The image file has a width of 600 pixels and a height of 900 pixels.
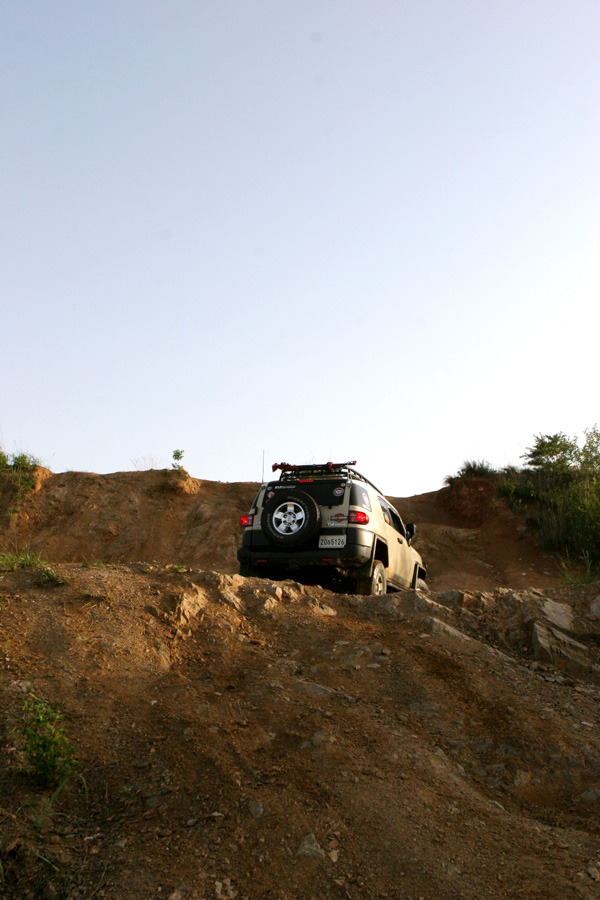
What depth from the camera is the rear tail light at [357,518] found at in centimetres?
907

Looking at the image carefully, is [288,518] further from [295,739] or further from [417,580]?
[417,580]

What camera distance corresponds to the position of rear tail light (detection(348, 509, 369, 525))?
9.07 m

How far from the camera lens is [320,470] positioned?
394 inches

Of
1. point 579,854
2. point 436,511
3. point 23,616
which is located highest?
point 436,511

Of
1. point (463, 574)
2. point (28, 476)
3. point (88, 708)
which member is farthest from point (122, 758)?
point (28, 476)

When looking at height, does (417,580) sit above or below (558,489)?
below

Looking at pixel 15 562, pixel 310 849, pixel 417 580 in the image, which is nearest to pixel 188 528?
pixel 417 580

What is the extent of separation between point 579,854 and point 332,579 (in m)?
5.67

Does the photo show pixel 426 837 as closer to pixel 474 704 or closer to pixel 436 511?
pixel 474 704

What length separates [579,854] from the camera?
3721mm

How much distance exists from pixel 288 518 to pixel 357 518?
0.96 m

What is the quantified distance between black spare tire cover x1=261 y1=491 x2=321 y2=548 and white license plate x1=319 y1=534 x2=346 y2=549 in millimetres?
250

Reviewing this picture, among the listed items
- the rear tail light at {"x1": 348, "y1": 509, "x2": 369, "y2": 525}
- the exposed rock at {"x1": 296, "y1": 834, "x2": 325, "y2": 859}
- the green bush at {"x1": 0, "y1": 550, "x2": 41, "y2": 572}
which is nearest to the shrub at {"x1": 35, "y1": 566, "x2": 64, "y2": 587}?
the green bush at {"x1": 0, "y1": 550, "x2": 41, "y2": 572}

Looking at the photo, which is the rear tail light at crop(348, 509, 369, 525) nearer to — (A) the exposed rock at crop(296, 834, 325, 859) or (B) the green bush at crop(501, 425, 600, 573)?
(A) the exposed rock at crop(296, 834, 325, 859)
